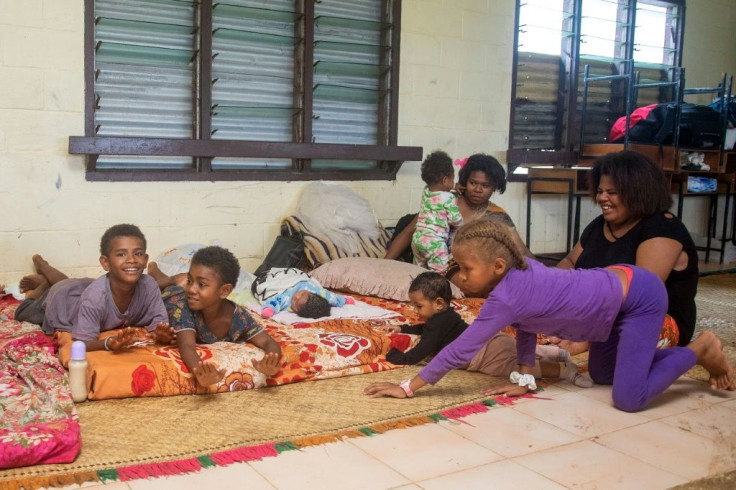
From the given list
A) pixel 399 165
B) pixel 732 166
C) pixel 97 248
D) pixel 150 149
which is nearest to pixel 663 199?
pixel 399 165

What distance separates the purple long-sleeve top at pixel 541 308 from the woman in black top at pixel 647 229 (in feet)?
1.75

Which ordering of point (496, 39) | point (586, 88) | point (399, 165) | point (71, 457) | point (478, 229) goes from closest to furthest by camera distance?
point (71, 457) → point (478, 229) → point (399, 165) → point (496, 39) → point (586, 88)

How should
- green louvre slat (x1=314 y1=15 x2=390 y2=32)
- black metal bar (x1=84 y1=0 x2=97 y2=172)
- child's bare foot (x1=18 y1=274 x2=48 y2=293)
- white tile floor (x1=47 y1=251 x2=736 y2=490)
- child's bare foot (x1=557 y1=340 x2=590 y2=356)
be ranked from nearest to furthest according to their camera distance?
white tile floor (x1=47 y1=251 x2=736 y2=490) → child's bare foot (x1=557 y1=340 x2=590 y2=356) → child's bare foot (x1=18 y1=274 x2=48 y2=293) → black metal bar (x1=84 y1=0 x2=97 y2=172) → green louvre slat (x1=314 y1=15 x2=390 y2=32)

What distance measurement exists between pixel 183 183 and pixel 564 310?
2.87 m

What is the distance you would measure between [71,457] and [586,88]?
557 centimetres

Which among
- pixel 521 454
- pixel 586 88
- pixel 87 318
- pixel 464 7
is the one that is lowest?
pixel 521 454

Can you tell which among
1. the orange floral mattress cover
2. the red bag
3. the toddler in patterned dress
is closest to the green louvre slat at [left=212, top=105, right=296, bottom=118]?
the toddler in patterned dress

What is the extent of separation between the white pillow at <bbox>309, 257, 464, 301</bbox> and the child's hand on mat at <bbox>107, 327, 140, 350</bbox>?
5.51ft

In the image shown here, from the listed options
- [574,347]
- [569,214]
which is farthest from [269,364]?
[569,214]

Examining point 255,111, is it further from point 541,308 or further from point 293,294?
point 541,308

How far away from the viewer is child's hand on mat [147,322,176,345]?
3.28 meters

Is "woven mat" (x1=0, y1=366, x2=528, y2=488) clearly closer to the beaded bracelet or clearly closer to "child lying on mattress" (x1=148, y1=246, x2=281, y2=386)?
the beaded bracelet

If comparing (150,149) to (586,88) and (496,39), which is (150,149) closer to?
(496,39)

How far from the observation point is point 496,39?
6344mm
